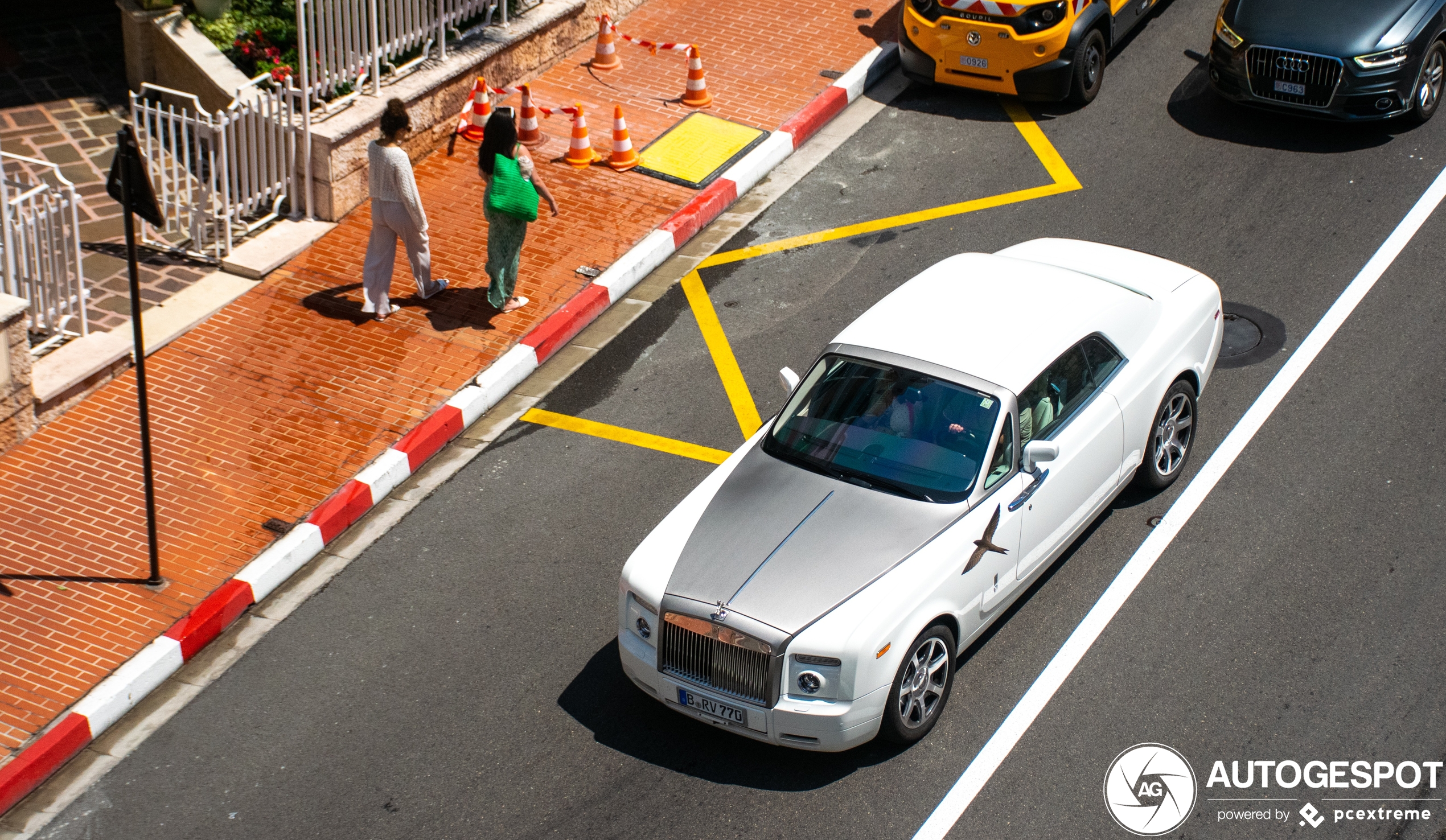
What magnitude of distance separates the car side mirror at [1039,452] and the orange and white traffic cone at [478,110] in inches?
292

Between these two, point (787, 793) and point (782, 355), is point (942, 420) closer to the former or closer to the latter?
point (787, 793)

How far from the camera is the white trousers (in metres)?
10.6

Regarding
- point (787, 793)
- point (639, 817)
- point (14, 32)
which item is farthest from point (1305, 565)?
point (14, 32)

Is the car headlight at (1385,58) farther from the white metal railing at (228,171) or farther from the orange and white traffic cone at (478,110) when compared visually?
the white metal railing at (228,171)

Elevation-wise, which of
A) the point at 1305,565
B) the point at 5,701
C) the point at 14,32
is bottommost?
the point at 5,701

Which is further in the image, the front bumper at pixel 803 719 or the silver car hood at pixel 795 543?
the silver car hood at pixel 795 543

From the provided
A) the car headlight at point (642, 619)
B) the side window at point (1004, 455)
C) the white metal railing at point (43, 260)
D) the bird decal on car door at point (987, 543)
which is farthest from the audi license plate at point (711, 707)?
the white metal railing at point (43, 260)

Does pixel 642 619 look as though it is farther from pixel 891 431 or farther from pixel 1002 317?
pixel 1002 317

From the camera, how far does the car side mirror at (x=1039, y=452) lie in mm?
7531

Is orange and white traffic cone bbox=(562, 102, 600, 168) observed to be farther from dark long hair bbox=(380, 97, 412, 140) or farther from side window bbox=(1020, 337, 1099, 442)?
side window bbox=(1020, 337, 1099, 442)

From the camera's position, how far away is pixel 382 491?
9.41 metres

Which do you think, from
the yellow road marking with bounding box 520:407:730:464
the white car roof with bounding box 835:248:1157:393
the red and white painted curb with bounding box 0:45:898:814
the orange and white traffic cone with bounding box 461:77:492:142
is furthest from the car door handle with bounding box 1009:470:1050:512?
the orange and white traffic cone with bounding box 461:77:492:142

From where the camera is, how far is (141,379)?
25.7 feet

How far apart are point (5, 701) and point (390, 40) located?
7287 mm
